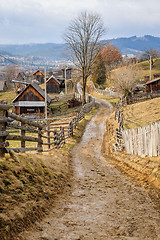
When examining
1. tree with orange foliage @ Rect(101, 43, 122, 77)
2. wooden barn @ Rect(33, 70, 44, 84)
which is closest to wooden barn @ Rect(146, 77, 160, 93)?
wooden barn @ Rect(33, 70, 44, 84)

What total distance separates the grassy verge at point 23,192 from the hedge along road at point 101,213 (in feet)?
0.82

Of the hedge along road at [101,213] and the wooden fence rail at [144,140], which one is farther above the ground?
the wooden fence rail at [144,140]

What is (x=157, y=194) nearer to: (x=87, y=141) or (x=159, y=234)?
(x=159, y=234)

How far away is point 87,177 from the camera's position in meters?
9.69

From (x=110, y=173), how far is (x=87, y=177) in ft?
4.38

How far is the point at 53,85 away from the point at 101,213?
232 feet

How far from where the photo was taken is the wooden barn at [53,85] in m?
74.2

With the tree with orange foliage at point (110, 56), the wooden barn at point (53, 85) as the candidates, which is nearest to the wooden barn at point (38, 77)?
the wooden barn at point (53, 85)

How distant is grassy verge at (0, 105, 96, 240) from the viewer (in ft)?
13.9

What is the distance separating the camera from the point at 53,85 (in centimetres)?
7450

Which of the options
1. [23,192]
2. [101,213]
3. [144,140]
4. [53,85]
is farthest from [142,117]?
[53,85]

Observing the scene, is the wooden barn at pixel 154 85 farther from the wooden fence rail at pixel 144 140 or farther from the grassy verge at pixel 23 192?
the grassy verge at pixel 23 192

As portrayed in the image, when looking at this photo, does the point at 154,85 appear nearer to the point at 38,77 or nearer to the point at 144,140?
the point at 144,140

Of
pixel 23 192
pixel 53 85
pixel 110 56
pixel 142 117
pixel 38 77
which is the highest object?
pixel 110 56
